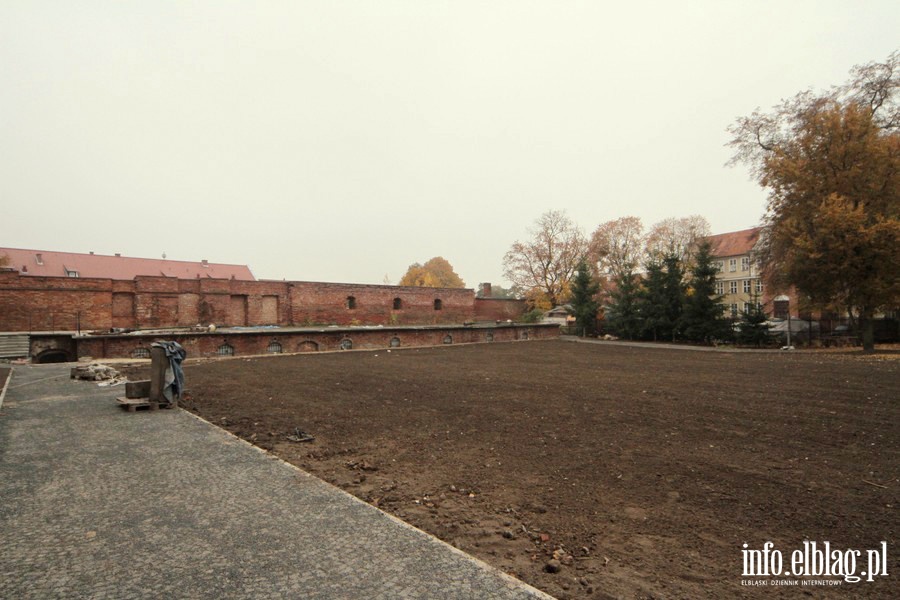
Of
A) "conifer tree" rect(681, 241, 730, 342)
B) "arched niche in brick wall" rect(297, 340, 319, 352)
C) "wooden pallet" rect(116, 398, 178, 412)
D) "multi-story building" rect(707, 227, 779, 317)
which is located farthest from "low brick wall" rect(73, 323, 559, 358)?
"multi-story building" rect(707, 227, 779, 317)

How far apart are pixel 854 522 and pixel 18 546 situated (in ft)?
20.0

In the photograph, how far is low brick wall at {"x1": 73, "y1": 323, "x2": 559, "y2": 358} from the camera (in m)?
18.0

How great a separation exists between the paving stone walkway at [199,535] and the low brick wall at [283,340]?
47.6 feet

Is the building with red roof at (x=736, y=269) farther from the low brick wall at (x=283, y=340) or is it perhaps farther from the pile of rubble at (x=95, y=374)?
the pile of rubble at (x=95, y=374)

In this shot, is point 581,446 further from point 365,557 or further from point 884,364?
point 884,364

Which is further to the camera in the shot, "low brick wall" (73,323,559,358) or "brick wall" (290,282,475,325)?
"brick wall" (290,282,475,325)

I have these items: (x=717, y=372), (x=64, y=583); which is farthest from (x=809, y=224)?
(x=64, y=583)

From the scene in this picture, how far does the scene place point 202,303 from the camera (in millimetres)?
31766

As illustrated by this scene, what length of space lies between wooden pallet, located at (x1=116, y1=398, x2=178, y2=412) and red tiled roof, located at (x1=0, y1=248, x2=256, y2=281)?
32.0m

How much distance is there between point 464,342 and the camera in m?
29.8

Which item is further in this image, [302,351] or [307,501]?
[302,351]

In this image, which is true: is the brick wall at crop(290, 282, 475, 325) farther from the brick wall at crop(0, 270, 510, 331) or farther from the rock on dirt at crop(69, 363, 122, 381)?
the rock on dirt at crop(69, 363, 122, 381)

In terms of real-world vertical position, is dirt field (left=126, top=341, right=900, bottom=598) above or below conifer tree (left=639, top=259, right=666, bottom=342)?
below

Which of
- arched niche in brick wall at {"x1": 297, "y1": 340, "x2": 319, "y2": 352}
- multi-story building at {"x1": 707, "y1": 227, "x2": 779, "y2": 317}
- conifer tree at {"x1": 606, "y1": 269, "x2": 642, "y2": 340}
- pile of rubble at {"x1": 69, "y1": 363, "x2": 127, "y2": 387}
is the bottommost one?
arched niche in brick wall at {"x1": 297, "y1": 340, "x2": 319, "y2": 352}
